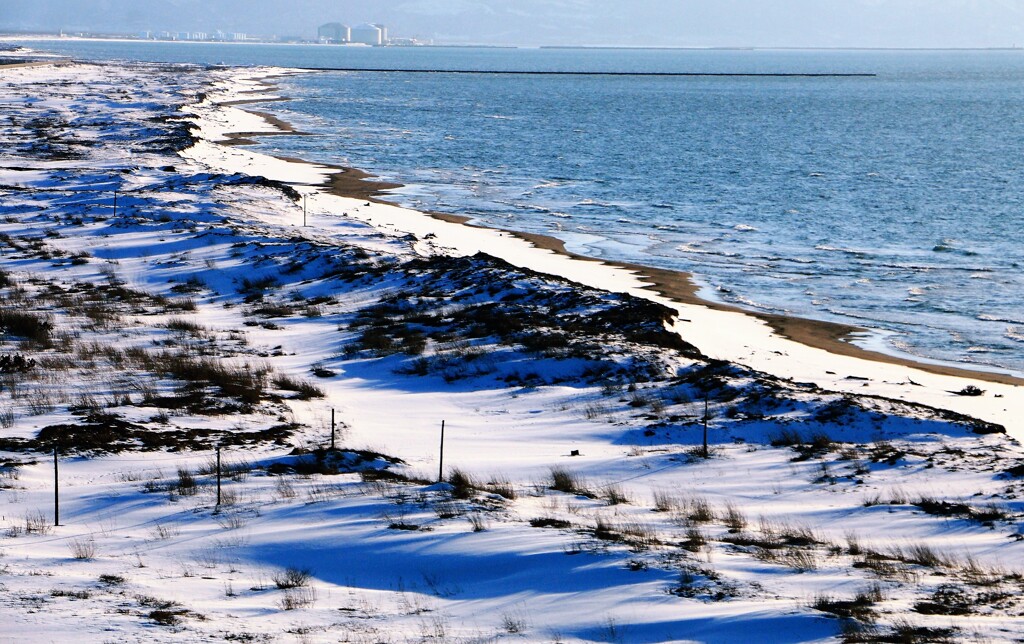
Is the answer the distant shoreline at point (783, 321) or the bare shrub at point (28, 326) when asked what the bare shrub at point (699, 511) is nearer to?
the distant shoreline at point (783, 321)

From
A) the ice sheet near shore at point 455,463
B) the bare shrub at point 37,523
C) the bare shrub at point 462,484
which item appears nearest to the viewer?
the ice sheet near shore at point 455,463

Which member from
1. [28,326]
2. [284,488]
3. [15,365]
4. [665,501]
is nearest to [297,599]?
[284,488]

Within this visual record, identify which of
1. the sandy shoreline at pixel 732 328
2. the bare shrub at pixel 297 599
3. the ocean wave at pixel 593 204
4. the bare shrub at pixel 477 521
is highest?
the ocean wave at pixel 593 204

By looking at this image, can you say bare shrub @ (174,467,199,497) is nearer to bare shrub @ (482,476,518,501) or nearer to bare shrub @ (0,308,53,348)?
bare shrub @ (482,476,518,501)

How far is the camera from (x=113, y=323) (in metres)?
24.2

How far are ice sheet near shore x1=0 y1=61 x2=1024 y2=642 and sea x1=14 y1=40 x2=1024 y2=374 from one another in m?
4.46

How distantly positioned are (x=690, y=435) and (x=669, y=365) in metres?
3.60

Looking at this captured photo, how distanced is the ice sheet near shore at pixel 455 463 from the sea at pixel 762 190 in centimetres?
446

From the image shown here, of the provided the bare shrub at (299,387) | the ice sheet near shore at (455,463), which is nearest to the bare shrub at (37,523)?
the ice sheet near shore at (455,463)

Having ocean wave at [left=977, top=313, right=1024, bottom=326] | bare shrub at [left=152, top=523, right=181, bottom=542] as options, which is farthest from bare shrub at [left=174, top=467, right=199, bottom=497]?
ocean wave at [left=977, top=313, right=1024, bottom=326]

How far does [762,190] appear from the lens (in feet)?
173

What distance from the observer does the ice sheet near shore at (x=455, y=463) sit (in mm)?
10117

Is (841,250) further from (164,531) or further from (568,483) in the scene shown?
(164,531)

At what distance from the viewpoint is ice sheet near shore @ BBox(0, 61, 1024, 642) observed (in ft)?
33.2
